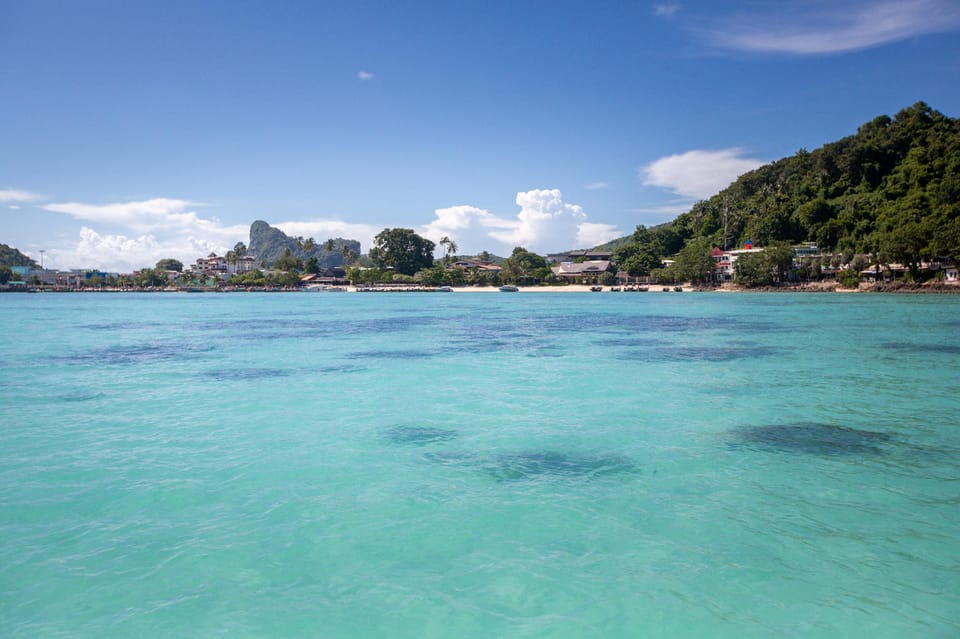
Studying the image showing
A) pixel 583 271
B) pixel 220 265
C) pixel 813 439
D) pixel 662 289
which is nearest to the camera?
pixel 813 439

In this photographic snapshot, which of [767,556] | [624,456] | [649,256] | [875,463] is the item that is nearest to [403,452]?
[624,456]

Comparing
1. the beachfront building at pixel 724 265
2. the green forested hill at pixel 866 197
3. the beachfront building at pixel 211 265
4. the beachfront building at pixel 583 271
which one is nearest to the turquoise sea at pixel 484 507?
the green forested hill at pixel 866 197

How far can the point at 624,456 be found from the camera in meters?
9.83

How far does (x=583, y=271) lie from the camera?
123250 millimetres

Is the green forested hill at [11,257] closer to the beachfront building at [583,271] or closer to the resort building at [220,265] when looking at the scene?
the resort building at [220,265]

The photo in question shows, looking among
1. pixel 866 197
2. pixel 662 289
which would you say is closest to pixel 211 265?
pixel 662 289

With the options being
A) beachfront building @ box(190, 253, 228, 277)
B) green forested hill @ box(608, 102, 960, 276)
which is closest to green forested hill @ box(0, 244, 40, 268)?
beachfront building @ box(190, 253, 228, 277)

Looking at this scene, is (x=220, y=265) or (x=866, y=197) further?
(x=220, y=265)

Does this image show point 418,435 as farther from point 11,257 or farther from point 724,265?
point 11,257

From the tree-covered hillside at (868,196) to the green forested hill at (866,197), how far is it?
0.14 metres

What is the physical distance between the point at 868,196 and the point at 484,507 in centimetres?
10120

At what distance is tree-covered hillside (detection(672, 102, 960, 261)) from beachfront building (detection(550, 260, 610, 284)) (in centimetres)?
2372

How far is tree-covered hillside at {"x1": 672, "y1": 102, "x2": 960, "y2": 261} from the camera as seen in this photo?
67.1 metres

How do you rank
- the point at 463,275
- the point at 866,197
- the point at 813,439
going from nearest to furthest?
the point at 813,439
the point at 866,197
the point at 463,275
